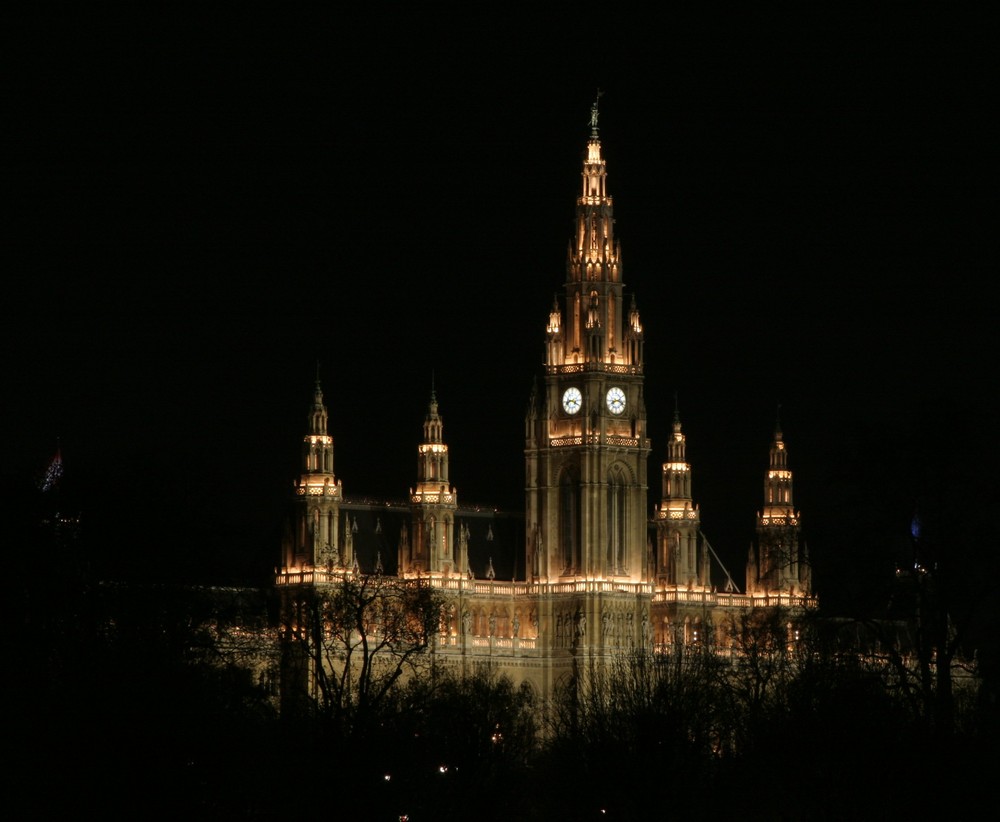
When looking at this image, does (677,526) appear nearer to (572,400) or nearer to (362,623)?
(572,400)

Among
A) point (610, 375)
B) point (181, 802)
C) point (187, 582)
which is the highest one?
point (610, 375)

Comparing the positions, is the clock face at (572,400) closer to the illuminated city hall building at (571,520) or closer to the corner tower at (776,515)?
the illuminated city hall building at (571,520)

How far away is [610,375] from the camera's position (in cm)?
19000

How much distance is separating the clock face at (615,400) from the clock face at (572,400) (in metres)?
1.56

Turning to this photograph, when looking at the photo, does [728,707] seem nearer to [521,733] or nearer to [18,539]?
A: [521,733]

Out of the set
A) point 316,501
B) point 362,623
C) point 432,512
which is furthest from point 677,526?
point 362,623

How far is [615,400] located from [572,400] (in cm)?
227

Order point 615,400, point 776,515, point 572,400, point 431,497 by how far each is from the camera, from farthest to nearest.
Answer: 1. point 776,515
2. point 572,400
3. point 615,400
4. point 431,497

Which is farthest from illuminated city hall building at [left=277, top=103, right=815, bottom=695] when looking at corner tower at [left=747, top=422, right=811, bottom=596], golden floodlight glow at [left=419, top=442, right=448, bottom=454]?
corner tower at [left=747, top=422, right=811, bottom=596]

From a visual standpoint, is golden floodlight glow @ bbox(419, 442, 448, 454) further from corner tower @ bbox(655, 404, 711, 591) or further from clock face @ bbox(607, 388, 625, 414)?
corner tower @ bbox(655, 404, 711, 591)

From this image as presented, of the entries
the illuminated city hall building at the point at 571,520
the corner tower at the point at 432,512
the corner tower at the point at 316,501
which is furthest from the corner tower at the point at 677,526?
the corner tower at the point at 316,501

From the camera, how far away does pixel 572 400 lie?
626 ft

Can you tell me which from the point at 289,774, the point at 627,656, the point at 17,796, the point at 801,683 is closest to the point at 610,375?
the point at 627,656

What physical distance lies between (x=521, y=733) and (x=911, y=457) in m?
43.1
